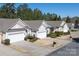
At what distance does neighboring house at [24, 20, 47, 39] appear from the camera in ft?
92.0

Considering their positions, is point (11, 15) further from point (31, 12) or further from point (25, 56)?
point (25, 56)

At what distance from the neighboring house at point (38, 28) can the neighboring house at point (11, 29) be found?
119 inches

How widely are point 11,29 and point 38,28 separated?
256 inches

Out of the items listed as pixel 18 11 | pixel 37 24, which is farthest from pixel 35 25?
pixel 18 11

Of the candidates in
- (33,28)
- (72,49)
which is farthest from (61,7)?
(33,28)

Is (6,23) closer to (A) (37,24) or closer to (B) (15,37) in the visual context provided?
(B) (15,37)

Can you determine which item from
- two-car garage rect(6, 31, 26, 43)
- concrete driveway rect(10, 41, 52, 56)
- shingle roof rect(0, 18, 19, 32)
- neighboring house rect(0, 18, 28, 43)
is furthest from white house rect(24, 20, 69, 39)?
concrete driveway rect(10, 41, 52, 56)

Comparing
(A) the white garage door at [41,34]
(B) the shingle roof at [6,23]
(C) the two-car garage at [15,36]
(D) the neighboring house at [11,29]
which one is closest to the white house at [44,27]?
(A) the white garage door at [41,34]

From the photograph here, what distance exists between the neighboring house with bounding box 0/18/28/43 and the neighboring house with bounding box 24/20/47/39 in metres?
3.02

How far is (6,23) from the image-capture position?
928 inches

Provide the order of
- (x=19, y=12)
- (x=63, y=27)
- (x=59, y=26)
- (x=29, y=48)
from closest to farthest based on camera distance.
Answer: (x=29, y=48), (x=19, y=12), (x=63, y=27), (x=59, y=26)

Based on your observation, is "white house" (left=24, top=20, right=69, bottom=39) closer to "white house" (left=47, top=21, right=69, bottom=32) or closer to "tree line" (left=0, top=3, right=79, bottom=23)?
"white house" (left=47, top=21, right=69, bottom=32)

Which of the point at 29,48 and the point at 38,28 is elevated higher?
the point at 38,28

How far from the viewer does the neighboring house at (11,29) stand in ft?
76.1
